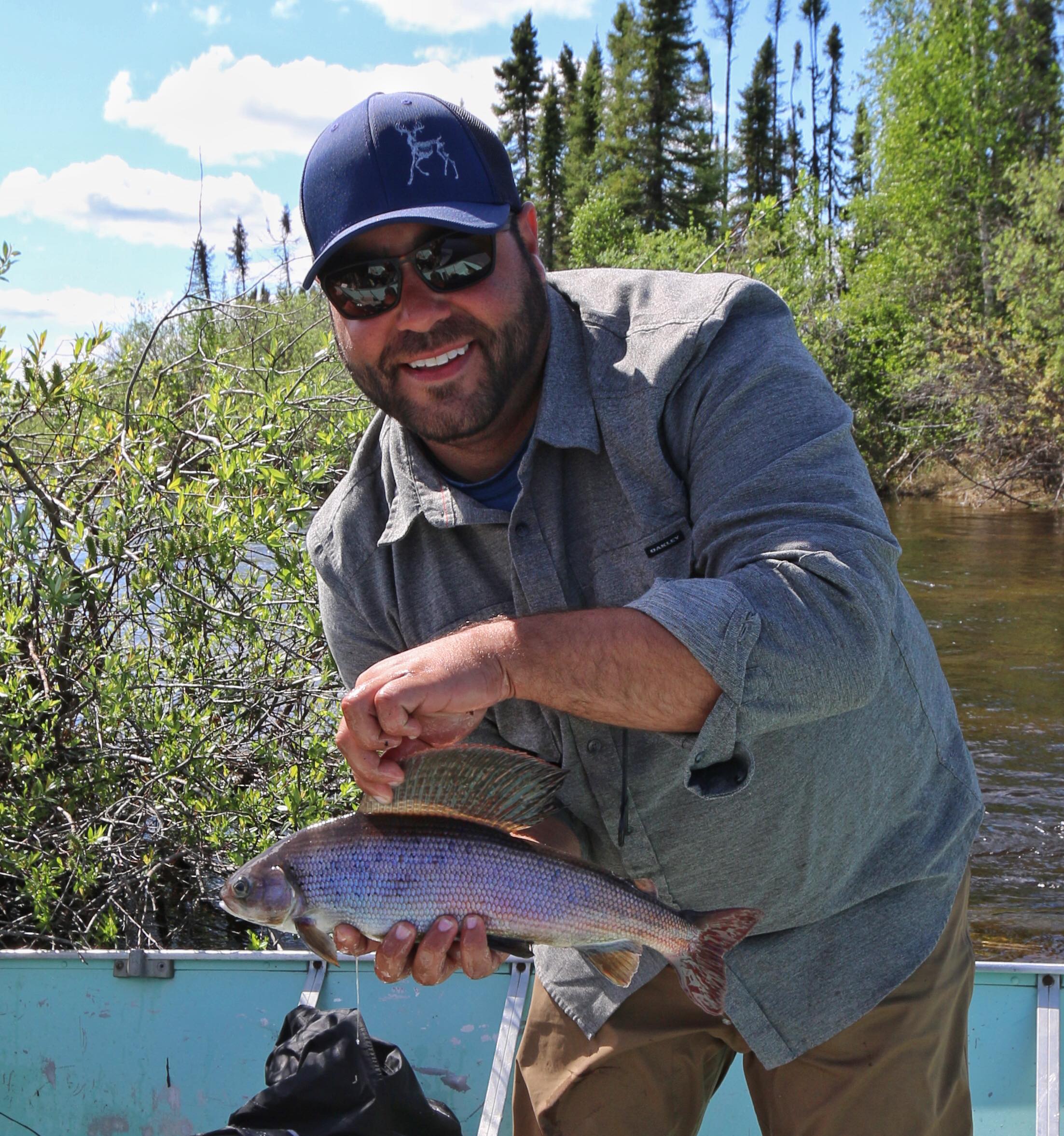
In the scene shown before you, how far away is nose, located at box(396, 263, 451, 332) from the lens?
2426 millimetres

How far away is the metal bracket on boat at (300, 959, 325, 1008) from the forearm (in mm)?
2688

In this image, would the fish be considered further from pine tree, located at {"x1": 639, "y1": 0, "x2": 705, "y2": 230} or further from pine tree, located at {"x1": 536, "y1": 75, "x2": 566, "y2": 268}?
pine tree, located at {"x1": 536, "y1": 75, "x2": 566, "y2": 268}

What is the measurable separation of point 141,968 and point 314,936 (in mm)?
2224

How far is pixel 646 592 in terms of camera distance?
7.22ft

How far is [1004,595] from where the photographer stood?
16.3m

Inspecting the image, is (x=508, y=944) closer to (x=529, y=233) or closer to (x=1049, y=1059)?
(x=529, y=233)

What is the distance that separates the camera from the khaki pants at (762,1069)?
2.46 metres

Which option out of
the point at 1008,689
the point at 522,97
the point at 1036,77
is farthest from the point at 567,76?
the point at 1008,689

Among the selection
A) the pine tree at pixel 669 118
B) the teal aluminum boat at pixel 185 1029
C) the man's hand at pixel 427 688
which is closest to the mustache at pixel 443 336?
the man's hand at pixel 427 688

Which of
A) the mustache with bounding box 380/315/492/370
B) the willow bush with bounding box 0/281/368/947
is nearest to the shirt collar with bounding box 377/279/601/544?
the mustache with bounding box 380/315/492/370

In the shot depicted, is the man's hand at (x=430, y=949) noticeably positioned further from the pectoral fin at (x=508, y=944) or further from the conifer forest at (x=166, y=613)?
the conifer forest at (x=166, y=613)

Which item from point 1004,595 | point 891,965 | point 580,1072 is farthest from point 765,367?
point 1004,595

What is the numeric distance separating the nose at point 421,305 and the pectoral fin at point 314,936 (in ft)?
4.43

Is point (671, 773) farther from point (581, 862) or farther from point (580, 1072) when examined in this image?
point (580, 1072)
